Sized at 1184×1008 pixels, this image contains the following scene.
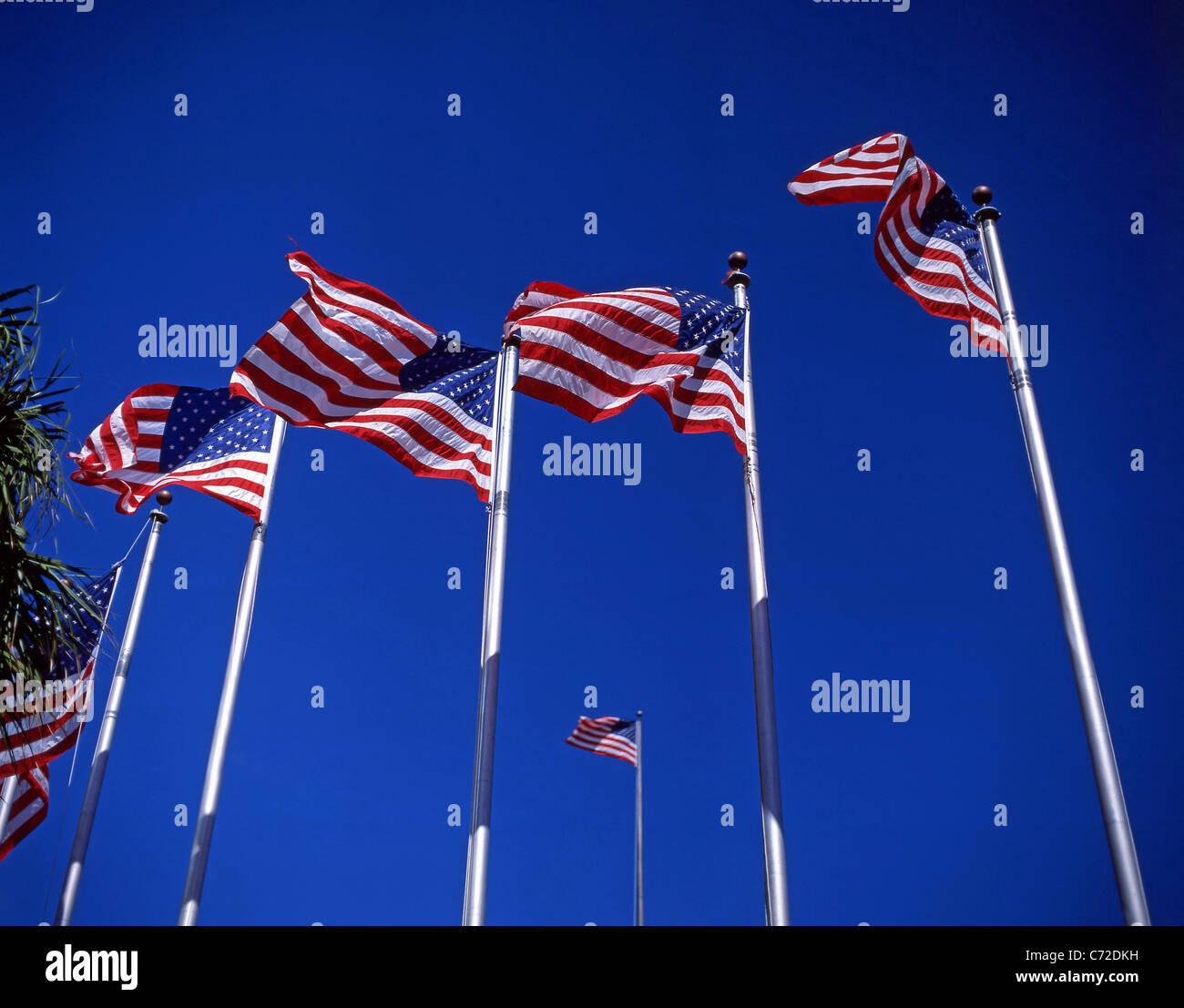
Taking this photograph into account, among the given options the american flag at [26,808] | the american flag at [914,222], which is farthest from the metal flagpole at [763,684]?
the american flag at [26,808]

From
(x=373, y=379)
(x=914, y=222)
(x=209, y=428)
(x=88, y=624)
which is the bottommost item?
(x=88, y=624)

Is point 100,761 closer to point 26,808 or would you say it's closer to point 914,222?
point 26,808

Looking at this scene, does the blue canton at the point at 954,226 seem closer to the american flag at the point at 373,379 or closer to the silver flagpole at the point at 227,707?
the american flag at the point at 373,379

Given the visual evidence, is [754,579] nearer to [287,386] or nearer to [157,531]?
[287,386]

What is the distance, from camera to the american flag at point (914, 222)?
41.4 feet

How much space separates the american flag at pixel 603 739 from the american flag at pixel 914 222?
53.5 feet

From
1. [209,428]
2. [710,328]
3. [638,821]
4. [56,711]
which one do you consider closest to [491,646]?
[710,328]

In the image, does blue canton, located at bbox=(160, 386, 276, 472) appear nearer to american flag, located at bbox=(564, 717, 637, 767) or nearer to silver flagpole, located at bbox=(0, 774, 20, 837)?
silver flagpole, located at bbox=(0, 774, 20, 837)

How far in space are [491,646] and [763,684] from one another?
10.6ft

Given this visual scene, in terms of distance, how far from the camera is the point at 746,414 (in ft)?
38.8

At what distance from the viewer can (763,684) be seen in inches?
395
